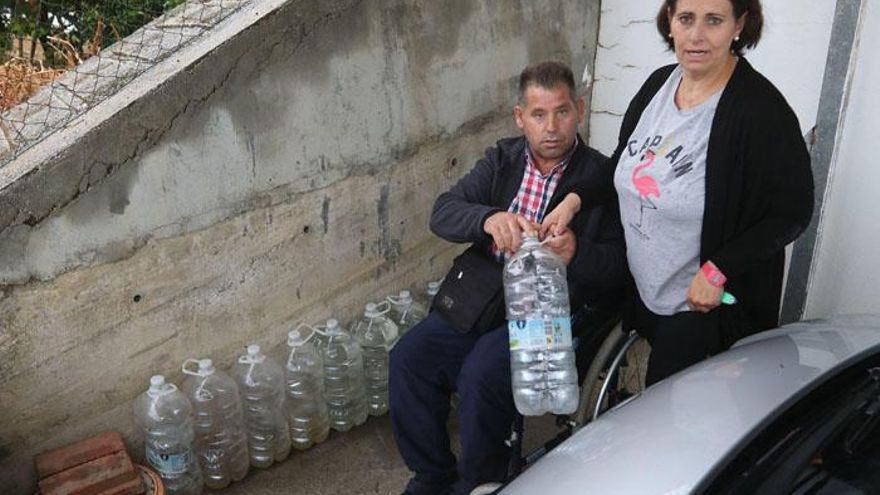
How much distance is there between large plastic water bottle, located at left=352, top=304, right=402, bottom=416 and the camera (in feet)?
11.6

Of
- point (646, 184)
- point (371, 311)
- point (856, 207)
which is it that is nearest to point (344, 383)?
point (371, 311)

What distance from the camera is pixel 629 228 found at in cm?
247

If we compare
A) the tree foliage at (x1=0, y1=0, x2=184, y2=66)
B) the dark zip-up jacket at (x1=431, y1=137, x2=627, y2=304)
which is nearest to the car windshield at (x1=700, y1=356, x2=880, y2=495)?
the dark zip-up jacket at (x1=431, y1=137, x2=627, y2=304)

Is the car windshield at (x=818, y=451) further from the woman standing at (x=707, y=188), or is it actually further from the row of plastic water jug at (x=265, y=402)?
the row of plastic water jug at (x=265, y=402)

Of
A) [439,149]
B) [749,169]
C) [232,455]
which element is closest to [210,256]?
[232,455]

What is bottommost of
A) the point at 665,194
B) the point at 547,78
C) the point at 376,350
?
the point at 376,350

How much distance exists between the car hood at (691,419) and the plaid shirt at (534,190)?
2.98ft

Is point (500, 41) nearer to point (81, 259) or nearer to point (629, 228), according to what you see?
point (629, 228)

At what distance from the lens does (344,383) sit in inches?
138

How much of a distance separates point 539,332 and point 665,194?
558mm

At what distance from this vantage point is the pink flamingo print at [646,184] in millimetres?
2305

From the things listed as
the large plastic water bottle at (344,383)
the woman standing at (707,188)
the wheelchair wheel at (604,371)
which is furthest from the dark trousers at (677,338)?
the large plastic water bottle at (344,383)

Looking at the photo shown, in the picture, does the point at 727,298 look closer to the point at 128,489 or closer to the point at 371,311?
the point at 371,311

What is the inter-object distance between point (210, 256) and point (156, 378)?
50 cm
